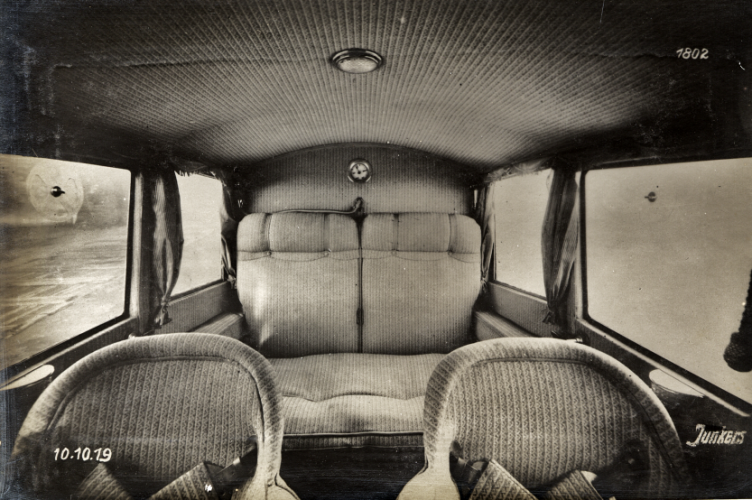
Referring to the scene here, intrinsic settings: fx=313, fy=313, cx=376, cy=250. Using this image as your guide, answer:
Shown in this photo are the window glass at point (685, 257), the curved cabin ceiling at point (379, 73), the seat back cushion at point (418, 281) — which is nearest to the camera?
the curved cabin ceiling at point (379, 73)

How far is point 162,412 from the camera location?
0.74m

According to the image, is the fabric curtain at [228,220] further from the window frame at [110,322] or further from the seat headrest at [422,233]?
the seat headrest at [422,233]

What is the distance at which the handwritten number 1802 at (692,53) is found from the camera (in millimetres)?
732

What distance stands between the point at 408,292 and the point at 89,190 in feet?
2.82

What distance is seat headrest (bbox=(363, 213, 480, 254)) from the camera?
2.93 feet

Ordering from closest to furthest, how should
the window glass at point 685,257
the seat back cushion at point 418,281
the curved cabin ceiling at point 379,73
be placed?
the curved cabin ceiling at point 379,73
the window glass at point 685,257
the seat back cushion at point 418,281

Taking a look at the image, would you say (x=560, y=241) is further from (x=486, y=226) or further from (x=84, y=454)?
(x=84, y=454)

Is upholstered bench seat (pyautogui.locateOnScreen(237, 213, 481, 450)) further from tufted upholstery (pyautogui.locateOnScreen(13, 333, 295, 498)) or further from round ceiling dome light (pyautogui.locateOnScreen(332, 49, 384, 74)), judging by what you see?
round ceiling dome light (pyautogui.locateOnScreen(332, 49, 384, 74))

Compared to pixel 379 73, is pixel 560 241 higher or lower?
lower

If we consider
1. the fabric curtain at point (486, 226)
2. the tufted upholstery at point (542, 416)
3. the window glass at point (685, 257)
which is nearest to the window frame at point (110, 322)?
the tufted upholstery at point (542, 416)

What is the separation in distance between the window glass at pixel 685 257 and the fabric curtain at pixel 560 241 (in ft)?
0.27

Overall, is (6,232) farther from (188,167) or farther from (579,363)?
(579,363)

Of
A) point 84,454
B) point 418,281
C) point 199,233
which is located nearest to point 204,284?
point 199,233

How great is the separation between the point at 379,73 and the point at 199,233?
1.99ft
